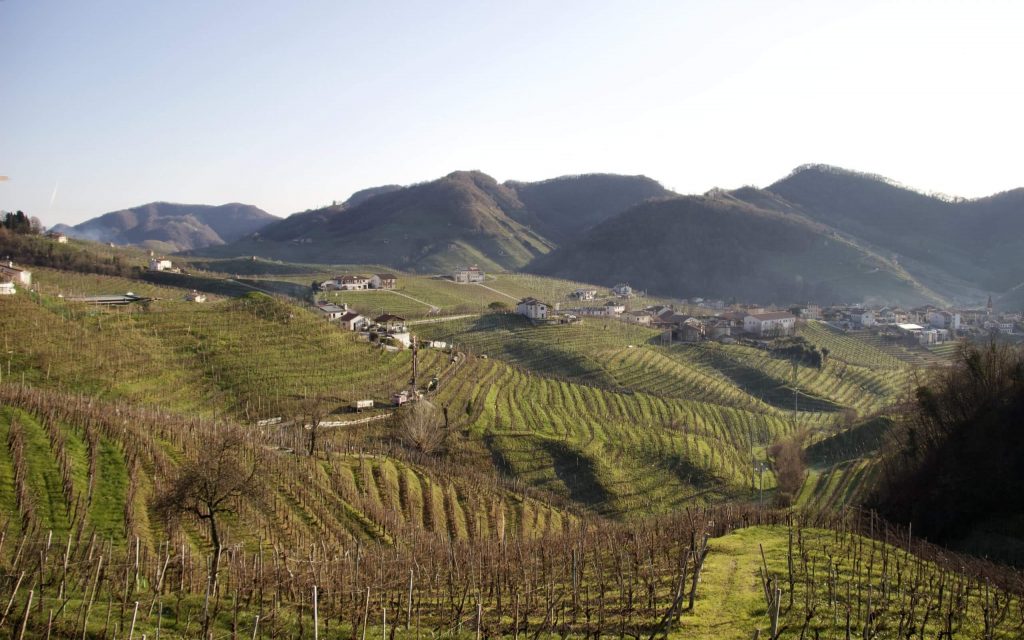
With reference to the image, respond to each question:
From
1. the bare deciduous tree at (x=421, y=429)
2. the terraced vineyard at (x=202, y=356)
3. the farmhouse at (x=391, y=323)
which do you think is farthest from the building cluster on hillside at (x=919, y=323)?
the bare deciduous tree at (x=421, y=429)

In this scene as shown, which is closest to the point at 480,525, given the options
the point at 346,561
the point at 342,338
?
the point at 346,561

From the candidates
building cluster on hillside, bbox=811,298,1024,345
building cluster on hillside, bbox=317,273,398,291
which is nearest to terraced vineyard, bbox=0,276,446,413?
building cluster on hillside, bbox=317,273,398,291

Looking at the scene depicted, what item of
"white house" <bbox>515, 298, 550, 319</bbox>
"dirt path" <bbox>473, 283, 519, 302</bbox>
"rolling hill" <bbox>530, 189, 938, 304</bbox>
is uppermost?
"rolling hill" <bbox>530, 189, 938, 304</bbox>

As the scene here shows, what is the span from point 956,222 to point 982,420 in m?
181

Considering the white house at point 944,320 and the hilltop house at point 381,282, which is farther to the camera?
the hilltop house at point 381,282

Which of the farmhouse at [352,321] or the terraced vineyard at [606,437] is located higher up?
the farmhouse at [352,321]

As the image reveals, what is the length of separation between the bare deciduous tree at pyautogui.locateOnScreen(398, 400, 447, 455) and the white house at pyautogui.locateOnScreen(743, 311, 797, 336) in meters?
51.0

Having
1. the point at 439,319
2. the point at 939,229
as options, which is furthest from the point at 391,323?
the point at 939,229

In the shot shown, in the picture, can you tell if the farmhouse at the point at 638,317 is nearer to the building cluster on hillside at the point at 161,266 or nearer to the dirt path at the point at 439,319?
the dirt path at the point at 439,319

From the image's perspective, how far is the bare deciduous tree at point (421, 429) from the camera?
101 feet

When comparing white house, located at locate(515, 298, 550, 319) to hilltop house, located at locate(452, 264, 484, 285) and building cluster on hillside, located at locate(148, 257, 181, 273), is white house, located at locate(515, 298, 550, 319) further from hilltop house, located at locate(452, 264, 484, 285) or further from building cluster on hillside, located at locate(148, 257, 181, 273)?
building cluster on hillside, located at locate(148, 257, 181, 273)

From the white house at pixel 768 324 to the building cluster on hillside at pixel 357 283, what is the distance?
4379cm

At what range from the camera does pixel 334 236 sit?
191000mm

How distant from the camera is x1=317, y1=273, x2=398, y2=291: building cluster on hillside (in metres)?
82.9
